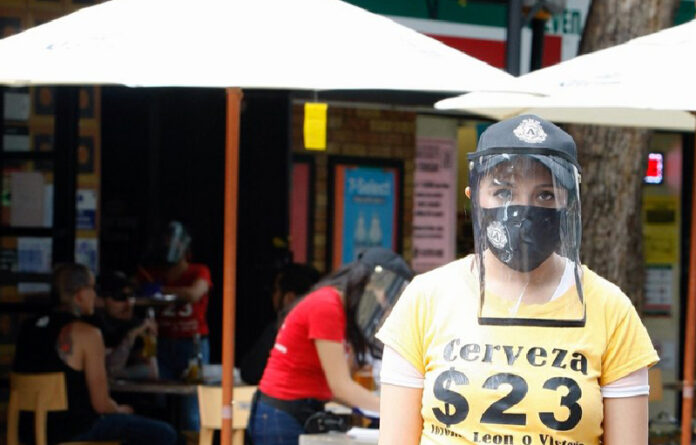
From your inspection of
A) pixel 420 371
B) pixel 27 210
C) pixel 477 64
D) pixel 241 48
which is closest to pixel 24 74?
pixel 241 48

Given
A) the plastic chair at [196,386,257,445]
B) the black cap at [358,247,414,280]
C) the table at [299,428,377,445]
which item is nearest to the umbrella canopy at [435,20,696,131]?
the black cap at [358,247,414,280]

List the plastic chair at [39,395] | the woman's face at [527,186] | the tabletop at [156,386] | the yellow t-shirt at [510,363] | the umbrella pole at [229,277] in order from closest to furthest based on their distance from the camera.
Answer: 1. the yellow t-shirt at [510,363]
2. the woman's face at [527,186]
3. the umbrella pole at [229,277]
4. the plastic chair at [39,395]
5. the tabletop at [156,386]

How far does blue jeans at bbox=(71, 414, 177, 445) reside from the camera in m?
6.60

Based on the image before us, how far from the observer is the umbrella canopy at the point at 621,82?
435cm

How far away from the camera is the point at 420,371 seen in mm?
2539

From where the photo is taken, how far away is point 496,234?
8.30 ft

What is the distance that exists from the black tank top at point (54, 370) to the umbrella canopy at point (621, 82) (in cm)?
261

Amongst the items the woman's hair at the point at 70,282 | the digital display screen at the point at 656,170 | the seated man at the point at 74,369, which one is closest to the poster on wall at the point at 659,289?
the digital display screen at the point at 656,170

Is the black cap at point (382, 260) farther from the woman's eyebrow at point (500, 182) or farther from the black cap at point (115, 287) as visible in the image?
the black cap at point (115, 287)

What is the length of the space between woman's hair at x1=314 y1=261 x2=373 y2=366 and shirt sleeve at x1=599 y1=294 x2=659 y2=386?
286 centimetres

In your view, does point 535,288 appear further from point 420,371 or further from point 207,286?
point 207,286

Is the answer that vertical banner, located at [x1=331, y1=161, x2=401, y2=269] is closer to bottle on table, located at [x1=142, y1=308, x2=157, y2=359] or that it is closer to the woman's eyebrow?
bottle on table, located at [x1=142, y1=308, x2=157, y2=359]

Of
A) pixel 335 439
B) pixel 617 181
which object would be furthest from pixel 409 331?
pixel 617 181

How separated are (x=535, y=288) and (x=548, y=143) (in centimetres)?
29
